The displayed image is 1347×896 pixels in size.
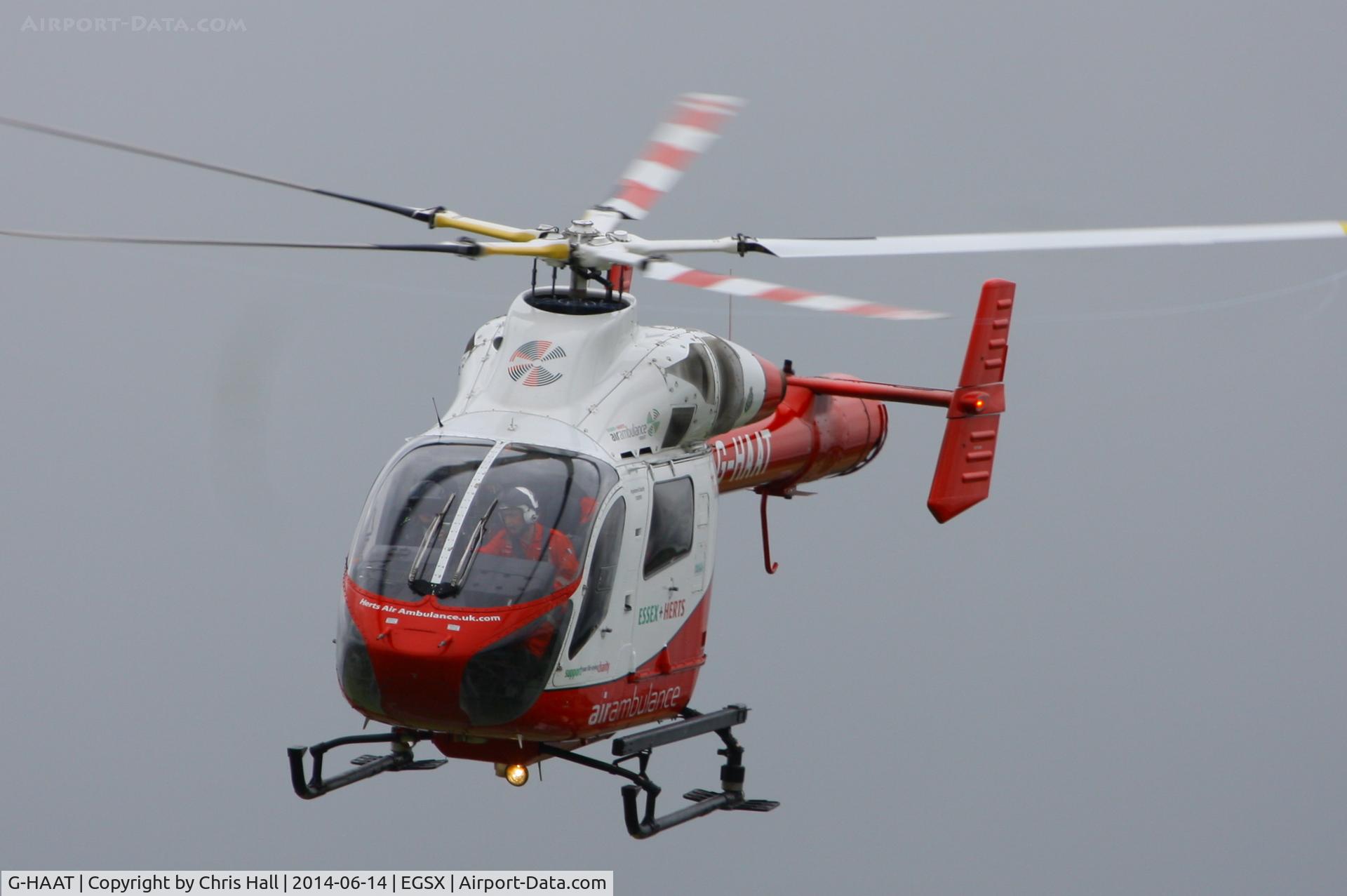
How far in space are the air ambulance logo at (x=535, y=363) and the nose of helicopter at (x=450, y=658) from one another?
124cm

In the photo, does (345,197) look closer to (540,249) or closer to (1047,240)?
(540,249)

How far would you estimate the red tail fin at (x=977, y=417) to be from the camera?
42.5ft

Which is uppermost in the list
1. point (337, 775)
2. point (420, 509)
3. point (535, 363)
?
point (535, 363)

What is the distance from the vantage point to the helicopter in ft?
36.7

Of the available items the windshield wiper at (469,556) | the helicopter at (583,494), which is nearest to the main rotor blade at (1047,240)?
the helicopter at (583,494)

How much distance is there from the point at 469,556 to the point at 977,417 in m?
3.29

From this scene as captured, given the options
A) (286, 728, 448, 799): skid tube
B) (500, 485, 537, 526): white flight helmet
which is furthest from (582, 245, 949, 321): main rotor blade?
(286, 728, 448, 799): skid tube

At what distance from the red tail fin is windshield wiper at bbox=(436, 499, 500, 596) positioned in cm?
284

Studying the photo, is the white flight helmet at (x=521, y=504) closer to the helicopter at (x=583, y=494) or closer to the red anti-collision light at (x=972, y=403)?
the helicopter at (x=583, y=494)

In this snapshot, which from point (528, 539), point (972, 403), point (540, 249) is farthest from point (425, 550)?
point (972, 403)

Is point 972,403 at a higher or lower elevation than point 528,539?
higher

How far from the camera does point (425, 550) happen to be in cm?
1131

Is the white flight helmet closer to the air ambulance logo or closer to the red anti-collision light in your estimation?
the air ambulance logo

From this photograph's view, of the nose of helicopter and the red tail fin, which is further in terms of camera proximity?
the red tail fin
